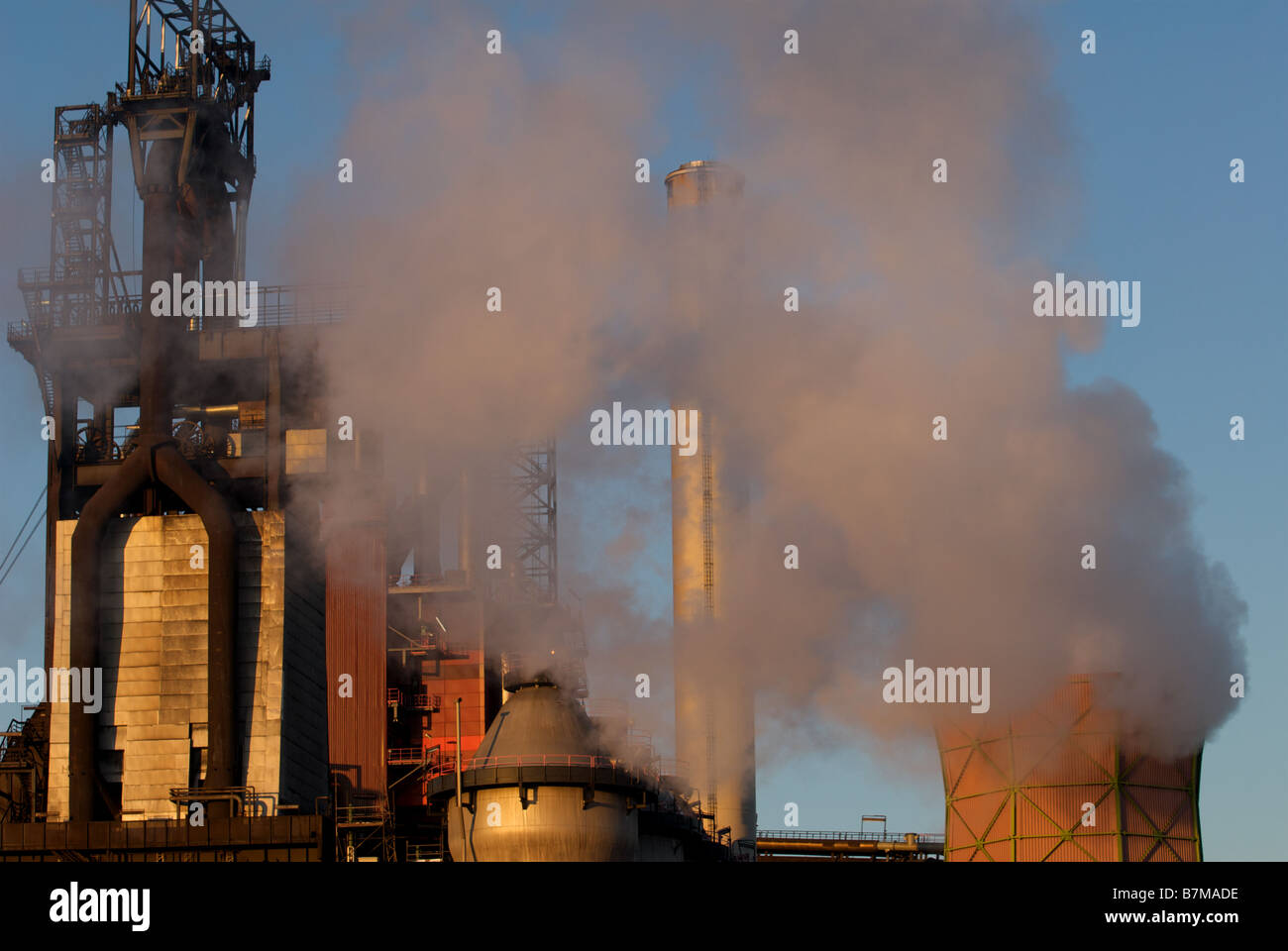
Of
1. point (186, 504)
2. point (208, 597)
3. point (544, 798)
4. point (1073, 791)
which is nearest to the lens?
point (544, 798)

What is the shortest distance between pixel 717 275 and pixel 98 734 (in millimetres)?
26121

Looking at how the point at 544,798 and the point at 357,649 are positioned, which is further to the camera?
the point at 357,649

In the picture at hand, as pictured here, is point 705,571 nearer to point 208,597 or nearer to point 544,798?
point 208,597

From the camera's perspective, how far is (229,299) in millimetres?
73125

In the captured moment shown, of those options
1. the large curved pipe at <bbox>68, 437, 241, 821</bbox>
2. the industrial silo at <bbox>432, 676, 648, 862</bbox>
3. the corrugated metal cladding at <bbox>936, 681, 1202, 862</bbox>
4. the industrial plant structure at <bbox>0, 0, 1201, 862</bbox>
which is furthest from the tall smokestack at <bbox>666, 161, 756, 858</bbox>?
the large curved pipe at <bbox>68, 437, 241, 821</bbox>

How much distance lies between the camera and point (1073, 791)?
233 feet

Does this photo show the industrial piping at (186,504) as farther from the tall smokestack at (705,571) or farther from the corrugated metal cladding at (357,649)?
the tall smokestack at (705,571)

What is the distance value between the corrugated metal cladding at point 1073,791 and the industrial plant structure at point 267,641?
0.13m

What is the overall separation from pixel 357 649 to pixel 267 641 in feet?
29.6

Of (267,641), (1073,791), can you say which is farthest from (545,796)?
(1073,791)

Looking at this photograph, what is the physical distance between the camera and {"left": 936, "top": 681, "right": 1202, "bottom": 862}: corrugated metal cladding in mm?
69438
